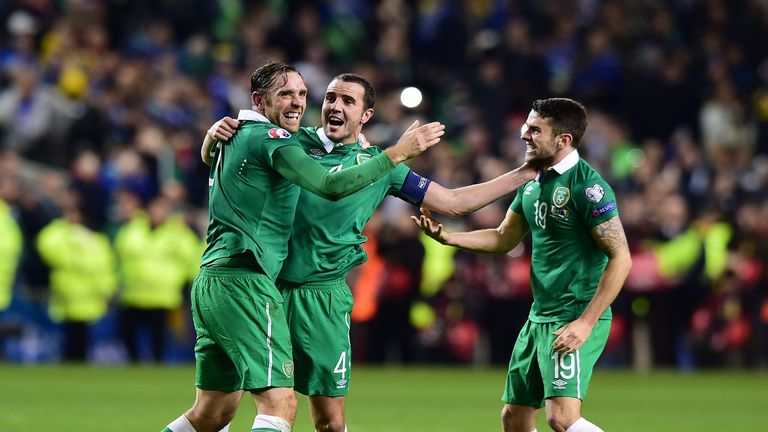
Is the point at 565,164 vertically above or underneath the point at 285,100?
underneath

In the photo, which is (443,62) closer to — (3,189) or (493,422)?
(3,189)

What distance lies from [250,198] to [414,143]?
902 millimetres

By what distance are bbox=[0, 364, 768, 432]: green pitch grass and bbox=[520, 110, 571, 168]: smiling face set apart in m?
4.32

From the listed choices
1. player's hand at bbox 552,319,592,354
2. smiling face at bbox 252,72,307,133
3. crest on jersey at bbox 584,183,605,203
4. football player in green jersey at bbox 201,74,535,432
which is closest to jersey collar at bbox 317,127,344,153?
football player in green jersey at bbox 201,74,535,432

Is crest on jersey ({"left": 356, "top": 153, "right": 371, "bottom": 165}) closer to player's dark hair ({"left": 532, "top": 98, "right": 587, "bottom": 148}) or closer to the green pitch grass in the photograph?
player's dark hair ({"left": 532, "top": 98, "right": 587, "bottom": 148})

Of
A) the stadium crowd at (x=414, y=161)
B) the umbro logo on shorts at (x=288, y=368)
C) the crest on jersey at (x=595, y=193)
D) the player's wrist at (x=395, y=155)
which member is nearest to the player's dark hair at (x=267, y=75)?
the player's wrist at (x=395, y=155)

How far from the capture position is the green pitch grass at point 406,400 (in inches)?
485

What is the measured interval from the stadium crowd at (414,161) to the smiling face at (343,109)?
10.5m

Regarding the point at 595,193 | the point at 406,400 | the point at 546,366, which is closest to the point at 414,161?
the point at 406,400

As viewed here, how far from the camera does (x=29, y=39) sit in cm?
2138

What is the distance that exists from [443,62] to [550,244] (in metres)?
14.9

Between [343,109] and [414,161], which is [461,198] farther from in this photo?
[414,161]

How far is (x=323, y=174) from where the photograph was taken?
7.29m

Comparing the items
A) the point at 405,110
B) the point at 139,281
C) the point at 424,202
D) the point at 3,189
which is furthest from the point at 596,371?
the point at 424,202
